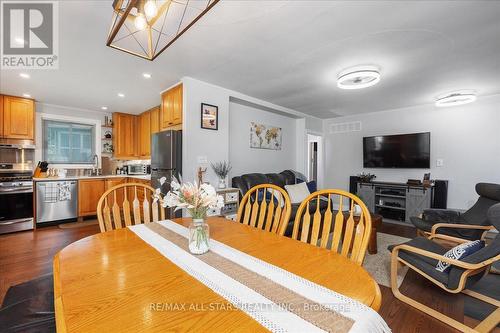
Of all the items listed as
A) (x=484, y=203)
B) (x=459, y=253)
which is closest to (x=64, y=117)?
(x=459, y=253)

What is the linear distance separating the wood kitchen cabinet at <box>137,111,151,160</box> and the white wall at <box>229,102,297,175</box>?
1.98m

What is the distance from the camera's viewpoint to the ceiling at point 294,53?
6.09 feet

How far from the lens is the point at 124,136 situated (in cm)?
518

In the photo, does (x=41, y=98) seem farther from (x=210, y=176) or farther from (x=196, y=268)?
(x=196, y=268)

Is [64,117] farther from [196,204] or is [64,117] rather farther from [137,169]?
[196,204]

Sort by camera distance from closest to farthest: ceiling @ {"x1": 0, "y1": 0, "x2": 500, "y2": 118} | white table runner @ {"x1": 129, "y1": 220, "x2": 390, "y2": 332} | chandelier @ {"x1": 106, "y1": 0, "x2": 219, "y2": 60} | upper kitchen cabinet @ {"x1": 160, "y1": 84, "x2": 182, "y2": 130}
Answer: white table runner @ {"x1": 129, "y1": 220, "x2": 390, "y2": 332}, chandelier @ {"x1": 106, "y1": 0, "x2": 219, "y2": 60}, ceiling @ {"x1": 0, "y1": 0, "x2": 500, "y2": 118}, upper kitchen cabinet @ {"x1": 160, "y1": 84, "x2": 182, "y2": 130}

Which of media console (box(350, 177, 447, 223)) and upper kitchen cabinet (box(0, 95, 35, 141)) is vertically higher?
upper kitchen cabinet (box(0, 95, 35, 141))

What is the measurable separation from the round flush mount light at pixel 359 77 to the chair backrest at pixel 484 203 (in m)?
1.93

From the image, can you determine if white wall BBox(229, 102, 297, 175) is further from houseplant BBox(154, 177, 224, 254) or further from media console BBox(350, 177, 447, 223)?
houseplant BBox(154, 177, 224, 254)

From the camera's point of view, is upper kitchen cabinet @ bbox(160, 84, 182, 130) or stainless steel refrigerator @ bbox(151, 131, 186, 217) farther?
upper kitchen cabinet @ bbox(160, 84, 182, 130)

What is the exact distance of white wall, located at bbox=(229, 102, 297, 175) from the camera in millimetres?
4223

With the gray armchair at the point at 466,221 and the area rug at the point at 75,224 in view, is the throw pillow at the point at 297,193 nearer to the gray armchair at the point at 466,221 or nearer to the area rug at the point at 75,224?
the gray armchair at the point at 466,221

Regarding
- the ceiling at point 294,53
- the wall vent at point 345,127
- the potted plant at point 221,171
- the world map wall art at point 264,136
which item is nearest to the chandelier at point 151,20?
the ceiling at point 294,53

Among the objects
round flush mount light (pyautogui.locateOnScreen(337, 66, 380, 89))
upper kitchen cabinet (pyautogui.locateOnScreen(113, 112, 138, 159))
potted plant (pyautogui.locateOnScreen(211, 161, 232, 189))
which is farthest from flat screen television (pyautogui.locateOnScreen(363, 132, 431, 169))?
upper kitchen cabinet (pyautogui.locateOnScreen(113, 112, 138, 159))
